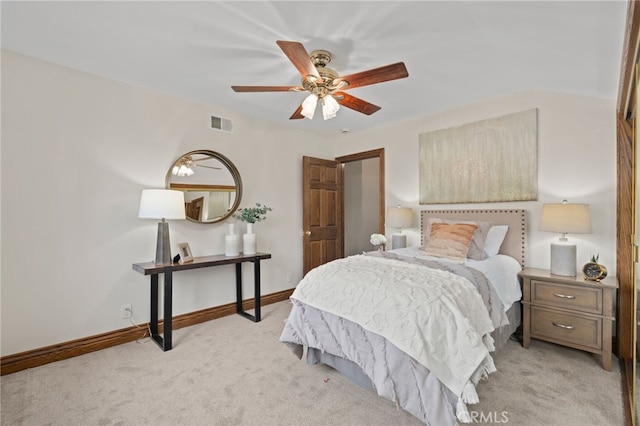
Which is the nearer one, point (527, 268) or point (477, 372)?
point (477, 372)

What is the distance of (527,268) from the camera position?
295 cm

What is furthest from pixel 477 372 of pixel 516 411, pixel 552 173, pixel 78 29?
pixel 78 29

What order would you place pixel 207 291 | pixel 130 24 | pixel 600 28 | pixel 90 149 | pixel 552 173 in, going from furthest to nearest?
pixel 207 291 → pixel 552 173 → pixel 90 149 → pixel 130 24 → pixel 600 28

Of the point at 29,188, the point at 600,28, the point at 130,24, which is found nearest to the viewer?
the point at 600,28

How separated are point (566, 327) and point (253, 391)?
2.52 meters

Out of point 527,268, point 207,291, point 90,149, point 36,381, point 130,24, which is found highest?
point 130,24

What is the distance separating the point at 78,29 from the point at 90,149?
1.04 metres

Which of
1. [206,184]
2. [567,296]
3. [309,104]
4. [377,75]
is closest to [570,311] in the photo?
[567,296]

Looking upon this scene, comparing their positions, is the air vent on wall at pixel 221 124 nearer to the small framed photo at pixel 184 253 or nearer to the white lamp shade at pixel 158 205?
the white lamp shade at pixel 158 205

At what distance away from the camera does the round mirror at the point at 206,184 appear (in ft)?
10.7

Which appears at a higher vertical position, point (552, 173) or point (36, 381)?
point (552, 173)

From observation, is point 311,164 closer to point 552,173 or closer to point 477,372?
point 552,173

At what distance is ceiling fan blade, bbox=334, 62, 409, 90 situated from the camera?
6.16ft

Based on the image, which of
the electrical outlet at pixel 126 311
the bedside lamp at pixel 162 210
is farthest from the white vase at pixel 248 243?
the electrical outlet at pixel 126 311
